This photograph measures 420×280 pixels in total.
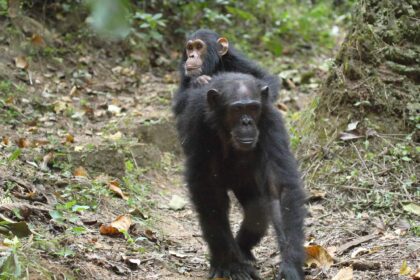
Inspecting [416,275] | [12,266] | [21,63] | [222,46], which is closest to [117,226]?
[12,266]

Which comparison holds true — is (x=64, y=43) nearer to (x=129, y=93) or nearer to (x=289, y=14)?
(x=129, y=93)

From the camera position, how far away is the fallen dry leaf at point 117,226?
5391 mm

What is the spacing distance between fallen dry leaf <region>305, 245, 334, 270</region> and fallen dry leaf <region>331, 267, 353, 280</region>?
290mm

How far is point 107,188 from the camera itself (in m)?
6.71

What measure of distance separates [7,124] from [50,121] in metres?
0.77

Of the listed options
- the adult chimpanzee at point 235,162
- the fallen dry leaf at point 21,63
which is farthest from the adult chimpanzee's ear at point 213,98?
the fallen dry leaf at point 21,63

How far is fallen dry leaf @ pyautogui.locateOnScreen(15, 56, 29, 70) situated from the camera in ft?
31.3

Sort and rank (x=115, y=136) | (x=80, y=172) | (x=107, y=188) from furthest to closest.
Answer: (x=115, y=136)
(x=80, y=172)
(x=107, y=188)

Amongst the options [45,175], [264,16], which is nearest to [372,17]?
[45,175]

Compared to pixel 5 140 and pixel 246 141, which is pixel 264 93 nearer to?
pixel 246 141

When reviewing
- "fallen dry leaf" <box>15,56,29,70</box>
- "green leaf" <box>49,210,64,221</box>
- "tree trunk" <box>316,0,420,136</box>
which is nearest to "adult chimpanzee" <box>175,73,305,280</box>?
"green leaf" <box>49,210,64,221</box>

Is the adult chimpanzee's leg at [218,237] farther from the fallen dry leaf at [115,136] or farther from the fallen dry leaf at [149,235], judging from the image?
the fallen dry leaf at [115,136]

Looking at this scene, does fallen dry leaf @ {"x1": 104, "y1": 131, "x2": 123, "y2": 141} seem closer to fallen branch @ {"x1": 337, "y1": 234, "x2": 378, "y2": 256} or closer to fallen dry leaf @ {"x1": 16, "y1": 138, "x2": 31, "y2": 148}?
fallen dry leaf @ {"x1": 16, "y1": 138, "x2": 31, "y2": 148}

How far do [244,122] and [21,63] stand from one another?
573cm
